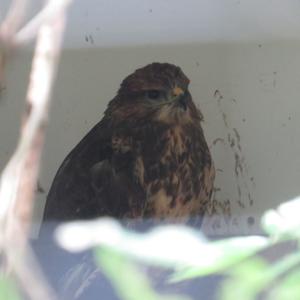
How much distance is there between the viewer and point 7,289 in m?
0.96

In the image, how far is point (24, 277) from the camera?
95 cm

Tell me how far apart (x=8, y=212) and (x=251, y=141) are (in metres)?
1.64

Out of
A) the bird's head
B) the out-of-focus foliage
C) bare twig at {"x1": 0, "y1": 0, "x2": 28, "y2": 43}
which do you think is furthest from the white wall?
bare twig at {"x1": 0, "y1": 0, "x2": 28, "y2": 43}

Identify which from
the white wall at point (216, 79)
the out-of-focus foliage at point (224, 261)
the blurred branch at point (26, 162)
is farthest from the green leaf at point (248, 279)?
the white wall at point (216, 79)

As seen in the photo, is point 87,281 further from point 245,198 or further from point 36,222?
point 245,198

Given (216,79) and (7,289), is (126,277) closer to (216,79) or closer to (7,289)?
(7,289)

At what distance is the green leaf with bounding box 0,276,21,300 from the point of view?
3.12 feet

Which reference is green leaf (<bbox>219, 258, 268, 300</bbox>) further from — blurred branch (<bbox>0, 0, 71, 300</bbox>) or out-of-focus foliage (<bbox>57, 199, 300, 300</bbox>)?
blurred branch (<bbox>0, 0, 71, 300</bbox>)

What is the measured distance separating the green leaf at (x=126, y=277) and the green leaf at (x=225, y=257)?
0.14 feet

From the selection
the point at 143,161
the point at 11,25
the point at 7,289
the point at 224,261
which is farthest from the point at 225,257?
the point at 143,161

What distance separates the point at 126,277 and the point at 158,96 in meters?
1.36

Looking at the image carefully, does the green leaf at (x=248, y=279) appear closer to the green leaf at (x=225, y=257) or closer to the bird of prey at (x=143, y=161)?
the green leaf at (x=225, y=257)

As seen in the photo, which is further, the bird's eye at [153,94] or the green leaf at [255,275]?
the bird's eye at [153,94]

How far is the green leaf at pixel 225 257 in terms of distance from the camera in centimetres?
101
